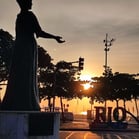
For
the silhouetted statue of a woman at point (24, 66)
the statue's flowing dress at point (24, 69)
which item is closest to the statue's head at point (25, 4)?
the silhouetted statue of a woman at point (24, 66)

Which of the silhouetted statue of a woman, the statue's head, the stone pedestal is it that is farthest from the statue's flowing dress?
the stone pedestal

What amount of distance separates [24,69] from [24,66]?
0.25ft

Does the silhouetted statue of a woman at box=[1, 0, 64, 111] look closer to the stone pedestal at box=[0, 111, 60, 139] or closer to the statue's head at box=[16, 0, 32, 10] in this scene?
the statue's head at box=[16, 0, 32, 10]

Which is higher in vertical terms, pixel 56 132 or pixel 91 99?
pixel 91 99

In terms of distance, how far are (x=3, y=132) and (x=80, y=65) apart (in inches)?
1037

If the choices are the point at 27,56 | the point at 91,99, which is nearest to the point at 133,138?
the point at 27,56

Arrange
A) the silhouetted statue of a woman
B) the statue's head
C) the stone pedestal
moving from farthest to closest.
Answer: the statue's head < the silhouetted statue of a woman < the stone pedestal

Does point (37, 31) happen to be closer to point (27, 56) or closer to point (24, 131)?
point (27, 56)

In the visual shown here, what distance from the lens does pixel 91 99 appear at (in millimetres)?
71562

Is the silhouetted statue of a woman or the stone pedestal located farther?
the silhouetted statue of a woman

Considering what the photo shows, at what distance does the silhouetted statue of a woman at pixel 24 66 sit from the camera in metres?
11.7

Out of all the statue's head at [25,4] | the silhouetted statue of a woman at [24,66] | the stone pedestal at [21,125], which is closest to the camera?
the stone pedestal at [21,125]

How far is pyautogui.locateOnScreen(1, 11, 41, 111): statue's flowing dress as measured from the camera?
1173 cm

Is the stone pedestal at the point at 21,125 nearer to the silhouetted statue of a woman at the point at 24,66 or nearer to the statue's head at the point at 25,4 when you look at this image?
the silhouetted statue of a woman at the point at 24,66
